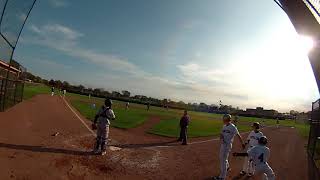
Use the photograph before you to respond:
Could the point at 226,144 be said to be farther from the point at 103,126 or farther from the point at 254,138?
the point at 103,126

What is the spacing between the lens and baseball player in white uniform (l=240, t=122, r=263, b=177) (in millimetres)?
12133

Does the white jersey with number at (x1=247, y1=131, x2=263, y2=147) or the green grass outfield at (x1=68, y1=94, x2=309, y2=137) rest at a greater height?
the white jersey with number at (x1=247, y1=131, x2=263, y2=147)

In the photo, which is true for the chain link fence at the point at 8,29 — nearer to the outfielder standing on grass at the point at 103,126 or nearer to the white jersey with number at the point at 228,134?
the outfielder standing on grass at the point at 103,126

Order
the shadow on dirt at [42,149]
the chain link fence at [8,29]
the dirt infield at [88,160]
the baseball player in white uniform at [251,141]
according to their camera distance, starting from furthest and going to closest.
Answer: the chain link fence at [8,29], the baseball player in white uniform at [251,141], the shadow on dirt at [42,149], the dirt infield at [88,160]

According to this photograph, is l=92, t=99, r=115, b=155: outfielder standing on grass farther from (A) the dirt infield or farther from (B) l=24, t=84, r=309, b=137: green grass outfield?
(B) l=24, t=84, r=309, b=137: green grass outfield

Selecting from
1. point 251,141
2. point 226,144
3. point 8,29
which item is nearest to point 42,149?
point 226,144

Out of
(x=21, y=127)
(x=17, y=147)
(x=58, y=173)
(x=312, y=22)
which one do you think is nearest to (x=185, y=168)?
(x=58, y=173)

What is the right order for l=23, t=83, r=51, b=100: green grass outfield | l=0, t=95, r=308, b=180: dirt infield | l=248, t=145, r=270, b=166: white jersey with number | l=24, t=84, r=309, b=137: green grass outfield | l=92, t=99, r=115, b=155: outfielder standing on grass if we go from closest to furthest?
l=248, t=145, r=270, b=166: white jersey with number, l=0, t=95, r=308, b=180: dirt infield, l=92, t=99, r=115, b=155: outfielder standing on grass, l=24, t=84, r=309, b=137: green grass outfield, l=23, t=83, r=51, b=100: green grass outfield

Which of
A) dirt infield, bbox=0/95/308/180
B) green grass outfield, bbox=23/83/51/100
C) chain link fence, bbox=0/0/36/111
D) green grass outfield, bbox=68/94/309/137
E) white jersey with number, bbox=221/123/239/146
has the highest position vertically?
chain link fence, bbox=0/0/36/111

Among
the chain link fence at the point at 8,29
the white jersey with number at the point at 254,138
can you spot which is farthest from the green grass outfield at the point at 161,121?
the white jersey with number at the point at 254,138

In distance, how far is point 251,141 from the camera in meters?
12.3

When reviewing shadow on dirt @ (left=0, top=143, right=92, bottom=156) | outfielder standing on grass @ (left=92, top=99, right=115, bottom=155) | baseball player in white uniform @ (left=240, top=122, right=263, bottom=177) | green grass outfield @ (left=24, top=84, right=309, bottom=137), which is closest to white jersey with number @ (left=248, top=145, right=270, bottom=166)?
baseball player in white uniform @ (left=240, top=122, right=263, bottom=177)

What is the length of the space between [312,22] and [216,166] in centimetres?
1147

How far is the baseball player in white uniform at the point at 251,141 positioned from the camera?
12.1 m
